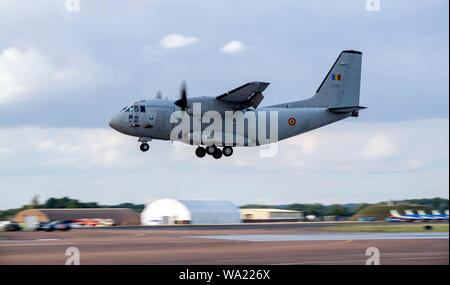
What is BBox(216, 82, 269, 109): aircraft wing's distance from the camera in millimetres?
33594

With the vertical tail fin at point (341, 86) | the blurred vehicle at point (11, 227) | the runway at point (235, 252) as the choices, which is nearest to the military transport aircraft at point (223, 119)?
the vertical tail fin at point (341, 86)

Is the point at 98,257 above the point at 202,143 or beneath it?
beneath

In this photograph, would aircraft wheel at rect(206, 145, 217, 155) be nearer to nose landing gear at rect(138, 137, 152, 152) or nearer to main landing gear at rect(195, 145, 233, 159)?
main landing gear at rect(195, 145, 233, 159)

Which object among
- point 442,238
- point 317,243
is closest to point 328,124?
point 317,243

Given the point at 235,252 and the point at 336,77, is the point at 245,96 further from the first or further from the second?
the point at 235,252

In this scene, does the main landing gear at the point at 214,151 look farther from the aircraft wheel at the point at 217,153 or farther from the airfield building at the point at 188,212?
the airfield building at the point at 188,212

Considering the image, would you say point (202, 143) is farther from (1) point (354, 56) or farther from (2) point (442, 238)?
(2) point (442, 238)

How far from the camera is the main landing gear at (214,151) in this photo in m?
36.6

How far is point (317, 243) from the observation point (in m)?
50.8

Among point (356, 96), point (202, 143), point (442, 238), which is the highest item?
point (356, 96)

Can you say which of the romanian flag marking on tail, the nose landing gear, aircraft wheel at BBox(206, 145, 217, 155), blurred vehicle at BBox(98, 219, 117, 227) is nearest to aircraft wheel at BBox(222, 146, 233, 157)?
aircraft wheel at BBox(206, 145, 217, 155)

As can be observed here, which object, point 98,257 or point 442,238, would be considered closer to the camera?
point 98,257

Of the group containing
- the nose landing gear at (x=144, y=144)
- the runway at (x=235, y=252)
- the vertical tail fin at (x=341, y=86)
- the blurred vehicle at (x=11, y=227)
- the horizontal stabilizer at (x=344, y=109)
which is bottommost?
the blurred vehicle at (x=11, y=227)

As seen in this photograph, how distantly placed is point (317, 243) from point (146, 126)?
23952 mm
